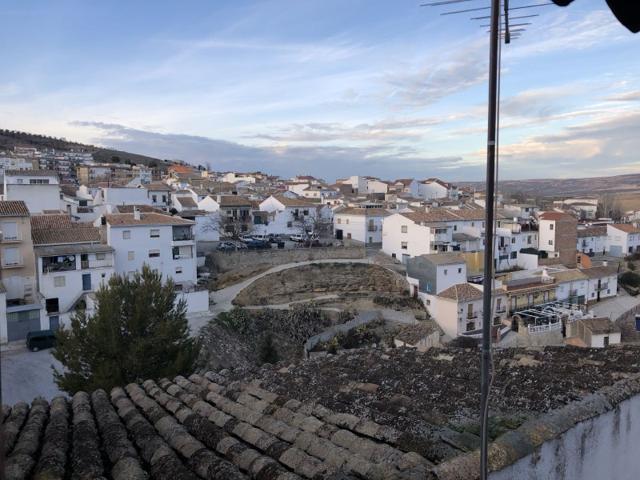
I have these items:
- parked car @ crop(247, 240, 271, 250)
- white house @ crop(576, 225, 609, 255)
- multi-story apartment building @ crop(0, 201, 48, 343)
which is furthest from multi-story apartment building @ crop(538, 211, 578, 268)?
multi-story apartment building @ crop(0, 201, 48, 343)

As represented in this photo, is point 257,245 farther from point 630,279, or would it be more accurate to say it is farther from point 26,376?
point 630,279

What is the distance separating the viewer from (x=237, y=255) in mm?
36406

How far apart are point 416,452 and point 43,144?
117m

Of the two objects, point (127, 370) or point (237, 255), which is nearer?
point (127, 370)

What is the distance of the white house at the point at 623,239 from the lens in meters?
48.2

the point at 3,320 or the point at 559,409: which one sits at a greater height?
the point at 559,409

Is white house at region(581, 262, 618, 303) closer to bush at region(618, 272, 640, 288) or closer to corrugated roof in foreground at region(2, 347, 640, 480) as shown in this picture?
bush at region(618, 272, 640, 288)

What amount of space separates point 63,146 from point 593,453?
122957 millimetres

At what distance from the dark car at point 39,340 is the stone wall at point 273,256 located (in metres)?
14.6

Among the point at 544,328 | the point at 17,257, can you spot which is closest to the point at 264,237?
the point at 17,257

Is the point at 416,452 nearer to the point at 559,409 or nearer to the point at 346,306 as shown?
the point at 559,409

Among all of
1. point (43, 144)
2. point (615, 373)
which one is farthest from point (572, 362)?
point (43, 144)

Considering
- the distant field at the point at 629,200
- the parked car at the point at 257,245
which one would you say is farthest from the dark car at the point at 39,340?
the distant field at the point at 629,200

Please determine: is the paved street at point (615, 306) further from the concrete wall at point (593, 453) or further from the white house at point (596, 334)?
the concrete wall at point (593, 453)
